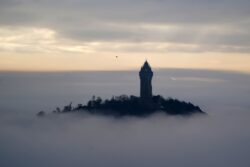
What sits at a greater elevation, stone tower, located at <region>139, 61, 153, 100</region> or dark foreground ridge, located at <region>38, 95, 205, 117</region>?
stone tower, located at <region>139, 61, 153, 100</region>

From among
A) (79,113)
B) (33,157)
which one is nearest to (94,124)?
(79,113)

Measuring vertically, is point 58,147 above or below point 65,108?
below

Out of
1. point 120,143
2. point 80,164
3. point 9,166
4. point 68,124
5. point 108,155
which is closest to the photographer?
point 9,166

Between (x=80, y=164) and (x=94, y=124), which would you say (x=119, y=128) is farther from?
(x=80, y=164)

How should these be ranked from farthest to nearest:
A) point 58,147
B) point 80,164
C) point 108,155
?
point 58,147 < point 108,155 < point 80,164

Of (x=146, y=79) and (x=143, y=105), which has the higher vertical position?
(x=146, y=79)

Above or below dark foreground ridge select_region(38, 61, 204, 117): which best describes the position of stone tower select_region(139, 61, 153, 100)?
above

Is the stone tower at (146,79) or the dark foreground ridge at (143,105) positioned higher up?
the stone tower at (146,79)

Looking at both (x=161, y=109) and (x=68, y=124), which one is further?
(x=68, y=124)
